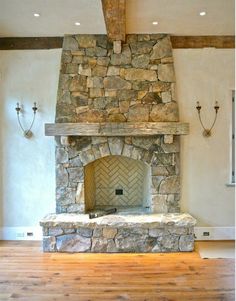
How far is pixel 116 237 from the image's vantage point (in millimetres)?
3922

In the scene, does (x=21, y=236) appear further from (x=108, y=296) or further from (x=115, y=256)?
(x=108, y=296)

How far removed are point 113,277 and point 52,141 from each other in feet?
7.32

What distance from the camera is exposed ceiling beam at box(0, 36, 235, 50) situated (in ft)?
14.4

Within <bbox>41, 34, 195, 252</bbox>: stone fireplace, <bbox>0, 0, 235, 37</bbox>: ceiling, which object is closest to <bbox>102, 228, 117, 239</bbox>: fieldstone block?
<bbox>41, 34, 195, 252</bbox>: stone fireplace

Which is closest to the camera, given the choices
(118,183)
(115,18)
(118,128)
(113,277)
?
(113,277)

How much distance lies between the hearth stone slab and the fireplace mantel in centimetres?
123

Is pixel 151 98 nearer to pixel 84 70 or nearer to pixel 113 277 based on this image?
pixel 84 70

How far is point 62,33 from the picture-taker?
430 centimetres

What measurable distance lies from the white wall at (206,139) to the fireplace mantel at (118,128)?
363mm

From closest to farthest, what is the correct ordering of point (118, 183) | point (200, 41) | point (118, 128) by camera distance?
point (118, 128) < point (200, 41) < point (118, 183)

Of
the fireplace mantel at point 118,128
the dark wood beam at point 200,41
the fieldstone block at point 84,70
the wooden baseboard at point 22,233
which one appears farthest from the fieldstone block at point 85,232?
the dark wood beam at point 200,41

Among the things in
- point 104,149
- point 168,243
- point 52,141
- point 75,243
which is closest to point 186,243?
point 168,243

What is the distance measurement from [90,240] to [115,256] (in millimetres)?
405

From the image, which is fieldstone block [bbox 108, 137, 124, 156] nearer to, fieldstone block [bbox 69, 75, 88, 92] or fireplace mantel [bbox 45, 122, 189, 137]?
fireplace mantel [bbox 45, 122, 189, 137]
